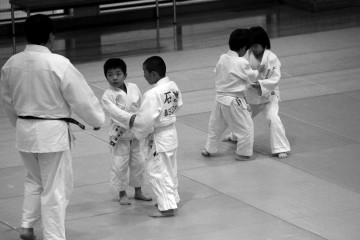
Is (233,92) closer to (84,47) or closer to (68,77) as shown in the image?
(68,77)

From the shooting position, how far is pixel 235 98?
9539 mm

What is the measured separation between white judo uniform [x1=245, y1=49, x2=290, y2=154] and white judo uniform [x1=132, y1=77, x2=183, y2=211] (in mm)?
1773

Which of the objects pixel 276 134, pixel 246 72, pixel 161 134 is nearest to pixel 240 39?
pixel 246 72

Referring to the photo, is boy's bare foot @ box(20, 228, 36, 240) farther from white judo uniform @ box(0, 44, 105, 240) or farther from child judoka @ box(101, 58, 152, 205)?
child judoka @ box(101, 58, 152, 205)

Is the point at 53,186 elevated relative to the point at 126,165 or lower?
elevated

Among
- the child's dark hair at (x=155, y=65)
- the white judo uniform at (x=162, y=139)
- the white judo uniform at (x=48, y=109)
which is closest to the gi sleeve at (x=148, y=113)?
the white judo uniform at (x=162, y=139)

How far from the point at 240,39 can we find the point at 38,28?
8.92 ft

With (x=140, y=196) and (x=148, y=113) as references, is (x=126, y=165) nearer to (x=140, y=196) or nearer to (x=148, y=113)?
(x=140, y=196)

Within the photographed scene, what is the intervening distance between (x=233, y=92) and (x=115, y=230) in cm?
230

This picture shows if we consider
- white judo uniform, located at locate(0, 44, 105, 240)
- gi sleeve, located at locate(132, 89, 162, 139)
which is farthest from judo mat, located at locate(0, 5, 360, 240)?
gi sleeve, located at locate(132, 89, 162, 139)

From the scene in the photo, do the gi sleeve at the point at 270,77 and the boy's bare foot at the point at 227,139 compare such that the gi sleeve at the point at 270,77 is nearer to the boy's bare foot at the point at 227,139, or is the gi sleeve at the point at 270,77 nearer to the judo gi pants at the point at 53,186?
the boy's bare foot at the point at 227,139

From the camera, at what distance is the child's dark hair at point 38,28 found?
724 cm

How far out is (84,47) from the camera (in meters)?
15.1

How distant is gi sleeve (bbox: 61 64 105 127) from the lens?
7.20 m
